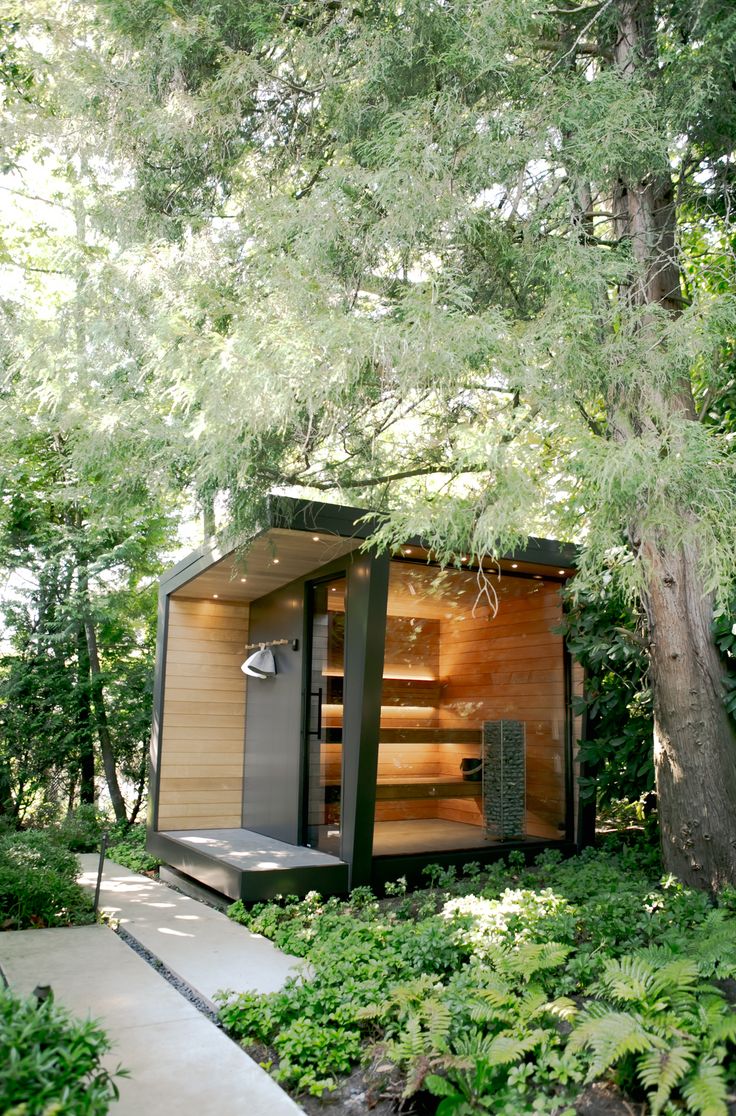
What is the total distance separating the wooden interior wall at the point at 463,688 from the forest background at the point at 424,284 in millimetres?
1469

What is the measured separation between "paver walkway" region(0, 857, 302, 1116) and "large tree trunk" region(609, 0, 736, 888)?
2405 mm

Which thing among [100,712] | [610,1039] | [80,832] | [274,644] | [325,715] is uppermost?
[274,644]

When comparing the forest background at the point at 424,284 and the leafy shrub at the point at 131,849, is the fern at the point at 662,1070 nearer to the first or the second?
the forest background at the point at 424,284

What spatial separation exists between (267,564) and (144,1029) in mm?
3807

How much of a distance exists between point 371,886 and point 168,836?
225cm

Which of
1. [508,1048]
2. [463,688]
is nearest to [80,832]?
[463,688]

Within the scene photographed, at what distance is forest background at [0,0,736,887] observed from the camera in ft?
12.5

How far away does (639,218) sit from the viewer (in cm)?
519

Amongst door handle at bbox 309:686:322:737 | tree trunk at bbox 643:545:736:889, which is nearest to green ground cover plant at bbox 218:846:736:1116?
tree trunk at bbox 643:545:736:889

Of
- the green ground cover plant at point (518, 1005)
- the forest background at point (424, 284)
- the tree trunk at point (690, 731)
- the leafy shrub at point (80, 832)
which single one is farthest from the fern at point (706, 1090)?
the leafy shrub at point (80, 832)

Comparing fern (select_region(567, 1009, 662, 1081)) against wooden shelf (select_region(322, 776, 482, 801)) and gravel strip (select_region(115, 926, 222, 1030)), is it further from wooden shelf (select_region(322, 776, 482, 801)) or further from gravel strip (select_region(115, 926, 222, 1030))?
wooden shelf (select_region(322, 776, 482, 801))

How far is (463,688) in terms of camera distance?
6.86m

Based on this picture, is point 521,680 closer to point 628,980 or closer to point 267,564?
point 267,564

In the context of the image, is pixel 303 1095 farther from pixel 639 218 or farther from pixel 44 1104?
pixel 639 218
